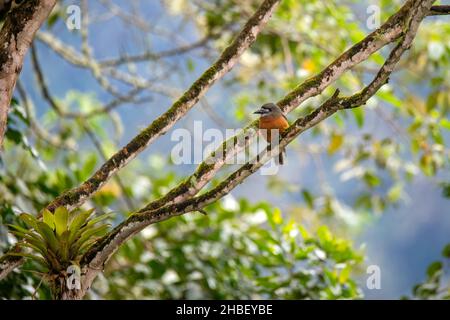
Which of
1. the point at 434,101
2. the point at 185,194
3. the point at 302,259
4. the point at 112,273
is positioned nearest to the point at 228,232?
the point at 112,273

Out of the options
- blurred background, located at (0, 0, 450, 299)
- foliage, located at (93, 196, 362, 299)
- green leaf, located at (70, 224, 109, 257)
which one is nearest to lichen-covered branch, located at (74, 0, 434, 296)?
green leaf, located at (70, 224, 109, 257)

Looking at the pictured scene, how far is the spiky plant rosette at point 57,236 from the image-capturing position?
2027 millimetres

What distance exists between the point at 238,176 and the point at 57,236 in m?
0.56

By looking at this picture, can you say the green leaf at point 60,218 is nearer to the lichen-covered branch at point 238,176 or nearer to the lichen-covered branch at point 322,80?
the lichen-covered branch at point 238,176

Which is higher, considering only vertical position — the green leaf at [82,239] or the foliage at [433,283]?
the foliage at [433,283]

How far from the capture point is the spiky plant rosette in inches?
79.8

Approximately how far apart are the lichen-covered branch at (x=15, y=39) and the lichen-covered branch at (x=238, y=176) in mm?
477

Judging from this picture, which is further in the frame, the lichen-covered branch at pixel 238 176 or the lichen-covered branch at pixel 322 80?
the lichen-covered branch at pixel 322 80

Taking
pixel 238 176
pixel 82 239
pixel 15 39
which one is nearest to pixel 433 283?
pixel 238 176

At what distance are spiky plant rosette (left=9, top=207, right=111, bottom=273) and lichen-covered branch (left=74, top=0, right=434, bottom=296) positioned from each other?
0.16 feet

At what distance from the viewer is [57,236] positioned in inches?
80.5

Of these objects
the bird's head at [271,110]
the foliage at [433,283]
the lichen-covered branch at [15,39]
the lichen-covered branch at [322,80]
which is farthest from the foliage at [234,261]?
the lichen-covered branch at [15,39]
